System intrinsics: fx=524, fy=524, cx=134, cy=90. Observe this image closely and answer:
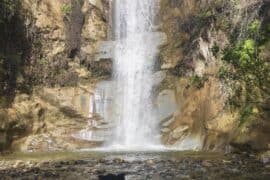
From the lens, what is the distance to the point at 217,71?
22.0 meters

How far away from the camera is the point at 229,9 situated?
21922mm

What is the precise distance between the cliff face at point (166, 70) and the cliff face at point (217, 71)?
0.13 feet

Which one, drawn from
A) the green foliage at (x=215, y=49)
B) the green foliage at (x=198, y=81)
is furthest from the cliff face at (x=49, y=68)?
the green foliage at (x=215, y=49)

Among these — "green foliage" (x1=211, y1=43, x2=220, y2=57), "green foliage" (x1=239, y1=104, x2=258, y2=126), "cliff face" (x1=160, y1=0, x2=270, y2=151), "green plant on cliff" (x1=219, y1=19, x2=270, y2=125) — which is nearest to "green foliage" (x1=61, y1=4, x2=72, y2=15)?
"cliff face" (x1=160, y1=0, x2=270, y2=151)

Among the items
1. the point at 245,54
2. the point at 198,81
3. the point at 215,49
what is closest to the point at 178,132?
the point at 198,81

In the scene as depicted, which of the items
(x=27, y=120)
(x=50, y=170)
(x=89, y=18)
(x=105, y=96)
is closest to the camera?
(x=50, y=170)

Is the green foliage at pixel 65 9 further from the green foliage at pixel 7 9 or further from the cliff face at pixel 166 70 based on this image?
the green foliage at pixel 7 9

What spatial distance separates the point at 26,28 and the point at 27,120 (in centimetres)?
520

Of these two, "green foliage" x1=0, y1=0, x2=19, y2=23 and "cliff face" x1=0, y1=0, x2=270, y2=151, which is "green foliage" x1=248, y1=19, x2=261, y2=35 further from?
"green foliage" x1=0, y1=0, x2=19, y2=23

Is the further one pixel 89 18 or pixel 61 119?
pixel 89 18

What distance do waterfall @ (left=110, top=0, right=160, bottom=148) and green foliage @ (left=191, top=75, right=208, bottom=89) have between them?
2.59 meters

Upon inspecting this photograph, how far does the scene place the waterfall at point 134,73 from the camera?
80.4 feet

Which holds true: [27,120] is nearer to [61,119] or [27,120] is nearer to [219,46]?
[61,119]

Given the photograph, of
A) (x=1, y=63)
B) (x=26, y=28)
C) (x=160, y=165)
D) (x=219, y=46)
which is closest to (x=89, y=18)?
(x=26, y=28)
